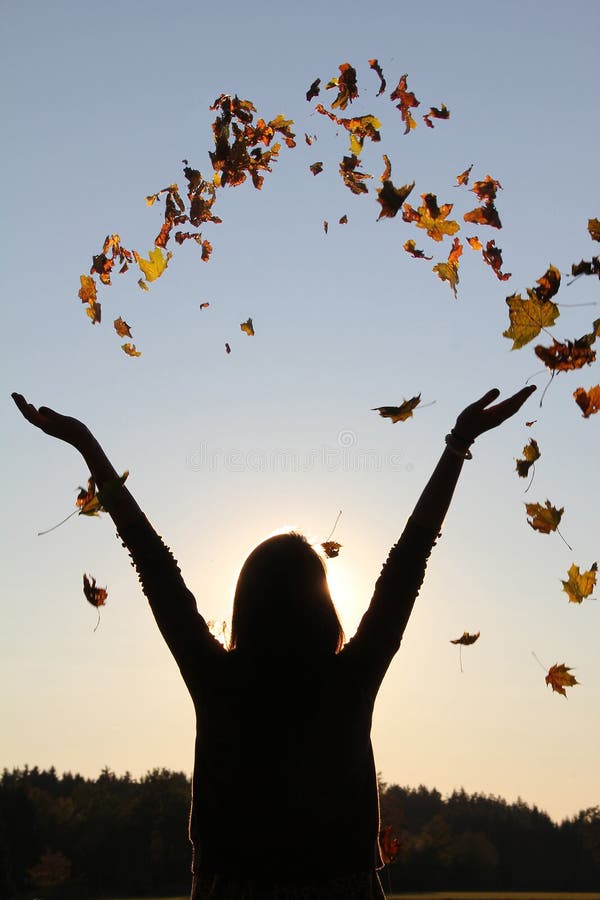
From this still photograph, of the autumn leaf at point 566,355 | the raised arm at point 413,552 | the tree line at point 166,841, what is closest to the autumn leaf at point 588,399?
the autumn leaf at point 566,355

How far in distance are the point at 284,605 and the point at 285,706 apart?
12.0 inches

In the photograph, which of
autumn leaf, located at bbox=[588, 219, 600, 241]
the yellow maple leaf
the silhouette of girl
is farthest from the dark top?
autumn leaf, located at bbox=[588, 219, 600, 241]

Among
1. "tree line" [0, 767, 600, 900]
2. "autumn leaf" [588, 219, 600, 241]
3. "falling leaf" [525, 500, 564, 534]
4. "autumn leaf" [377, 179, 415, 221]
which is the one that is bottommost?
"tree line" [0, 767, 600, 900]

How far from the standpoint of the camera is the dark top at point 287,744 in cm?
262

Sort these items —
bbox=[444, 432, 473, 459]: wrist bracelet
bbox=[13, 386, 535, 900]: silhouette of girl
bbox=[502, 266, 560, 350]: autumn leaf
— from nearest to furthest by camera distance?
bbox=[13, 386, 535, 900]: silhouette of girl < bbox=[444, 432, 473, 459]: wrist bracelet < bbox=[502, 266, 560, 350]: autumn leaf

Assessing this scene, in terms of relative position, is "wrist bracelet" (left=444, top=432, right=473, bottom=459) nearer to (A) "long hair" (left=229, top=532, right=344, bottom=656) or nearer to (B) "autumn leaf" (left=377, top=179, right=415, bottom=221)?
(A) "long hair" (left=229, top=532, right=344, bottom=656)

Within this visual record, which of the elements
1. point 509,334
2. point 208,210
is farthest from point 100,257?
point 509,334

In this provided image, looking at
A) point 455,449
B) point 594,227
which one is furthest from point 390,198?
point 455,449

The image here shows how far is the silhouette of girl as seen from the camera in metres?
2.62

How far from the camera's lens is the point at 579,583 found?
195 inches

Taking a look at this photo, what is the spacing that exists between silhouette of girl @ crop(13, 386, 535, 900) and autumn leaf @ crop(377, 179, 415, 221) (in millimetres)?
2443

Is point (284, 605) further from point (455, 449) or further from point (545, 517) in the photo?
→ point (545, 517)

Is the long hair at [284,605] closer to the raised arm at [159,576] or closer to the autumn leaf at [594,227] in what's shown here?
the raised arm at [159,576]

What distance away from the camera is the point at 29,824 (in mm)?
72062
